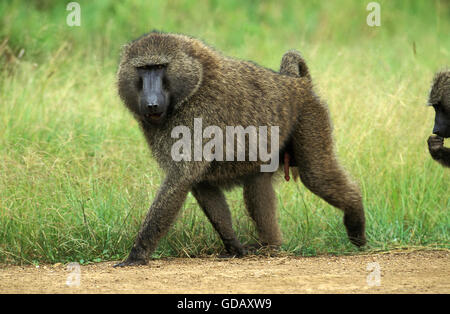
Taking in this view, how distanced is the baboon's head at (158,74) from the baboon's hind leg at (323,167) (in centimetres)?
91

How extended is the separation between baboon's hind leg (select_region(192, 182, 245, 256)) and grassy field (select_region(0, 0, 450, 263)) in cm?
20

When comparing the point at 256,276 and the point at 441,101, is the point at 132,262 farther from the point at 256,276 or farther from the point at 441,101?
the point at 441,101

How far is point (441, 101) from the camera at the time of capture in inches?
192

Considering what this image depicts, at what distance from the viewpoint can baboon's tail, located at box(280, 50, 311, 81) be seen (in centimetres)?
508

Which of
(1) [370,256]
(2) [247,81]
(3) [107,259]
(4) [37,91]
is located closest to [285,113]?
(2) [247,81]

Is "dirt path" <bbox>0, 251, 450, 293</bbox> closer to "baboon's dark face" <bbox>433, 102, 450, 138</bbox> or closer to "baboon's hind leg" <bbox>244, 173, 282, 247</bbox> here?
"baboon's hind leg" <bbox>244, 173, 282, 247</bbox>

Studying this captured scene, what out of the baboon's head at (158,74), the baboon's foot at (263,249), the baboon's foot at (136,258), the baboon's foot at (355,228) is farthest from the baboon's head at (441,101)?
the baboon's foot at (136,258)

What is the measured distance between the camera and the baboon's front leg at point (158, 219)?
4145 mm

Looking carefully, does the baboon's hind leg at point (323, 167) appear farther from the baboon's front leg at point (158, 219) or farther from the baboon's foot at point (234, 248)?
the baboon's front leg at point (158, 219)

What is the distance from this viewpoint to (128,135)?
237 inches

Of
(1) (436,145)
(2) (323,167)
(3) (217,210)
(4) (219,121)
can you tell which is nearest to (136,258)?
(3) (217,210)

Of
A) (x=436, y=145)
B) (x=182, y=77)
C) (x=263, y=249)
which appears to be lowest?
(x=263, y=249)

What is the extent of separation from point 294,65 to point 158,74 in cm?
135

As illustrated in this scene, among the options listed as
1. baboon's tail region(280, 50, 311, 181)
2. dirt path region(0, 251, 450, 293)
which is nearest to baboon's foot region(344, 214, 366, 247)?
dirt path region(0, 251, 450, 293)
